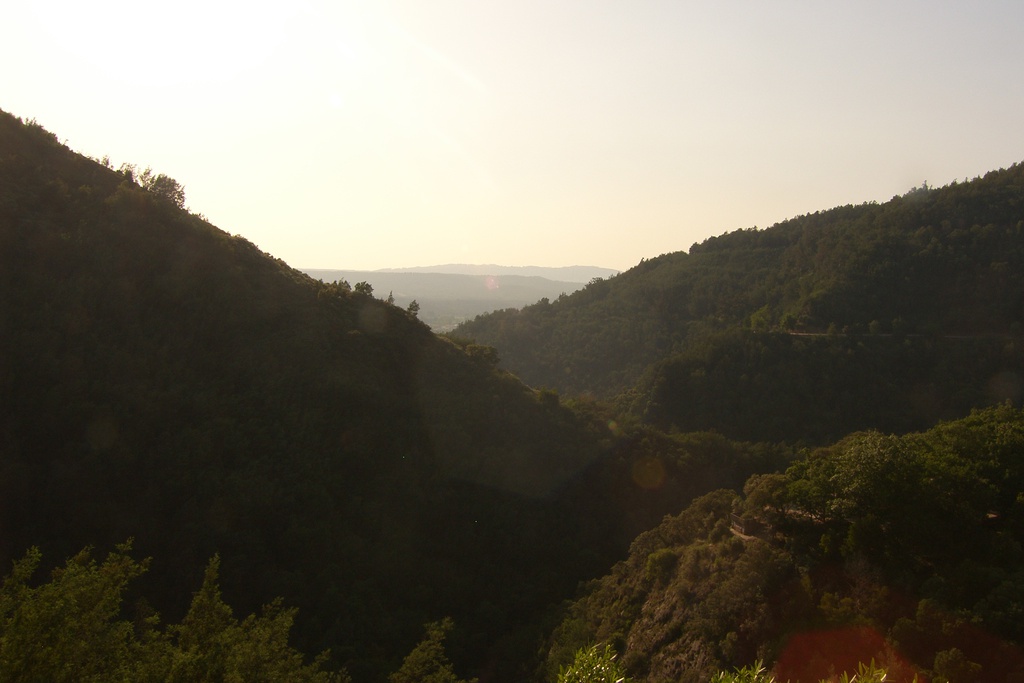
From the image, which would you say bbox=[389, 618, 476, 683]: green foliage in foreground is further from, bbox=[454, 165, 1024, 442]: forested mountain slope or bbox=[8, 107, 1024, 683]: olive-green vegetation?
bbox=[454, 165, 1024, 442]: forested mountain slope

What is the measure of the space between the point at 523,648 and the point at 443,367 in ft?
58.3

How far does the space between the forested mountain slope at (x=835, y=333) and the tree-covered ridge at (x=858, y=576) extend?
117ft

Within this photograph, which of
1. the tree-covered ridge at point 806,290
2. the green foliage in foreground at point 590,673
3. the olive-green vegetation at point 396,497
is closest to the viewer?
the green foliage in foreground at point 590,673

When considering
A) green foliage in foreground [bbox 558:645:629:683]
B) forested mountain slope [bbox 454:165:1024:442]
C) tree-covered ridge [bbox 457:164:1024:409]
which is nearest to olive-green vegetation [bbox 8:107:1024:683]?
green foliage in foreground [bbox 558:645:629:683]

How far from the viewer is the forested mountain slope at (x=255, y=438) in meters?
22.2

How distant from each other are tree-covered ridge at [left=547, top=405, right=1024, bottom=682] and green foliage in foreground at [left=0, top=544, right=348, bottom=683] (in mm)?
8954

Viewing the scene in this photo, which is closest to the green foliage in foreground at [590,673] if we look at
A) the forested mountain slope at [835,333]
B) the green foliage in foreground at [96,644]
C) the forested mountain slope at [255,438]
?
the green foliage in foreground at [96,644]

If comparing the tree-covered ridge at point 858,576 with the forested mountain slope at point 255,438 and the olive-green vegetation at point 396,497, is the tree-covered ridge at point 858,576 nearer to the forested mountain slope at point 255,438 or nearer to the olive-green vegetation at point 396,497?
the olive-green vegetation at point 396,497

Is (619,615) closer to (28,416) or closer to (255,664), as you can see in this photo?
(255,664)

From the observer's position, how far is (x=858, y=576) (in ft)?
44.5

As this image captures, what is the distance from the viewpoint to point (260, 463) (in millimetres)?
25344

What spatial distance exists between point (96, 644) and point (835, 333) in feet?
194

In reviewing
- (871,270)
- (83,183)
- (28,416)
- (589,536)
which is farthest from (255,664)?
(871,270)

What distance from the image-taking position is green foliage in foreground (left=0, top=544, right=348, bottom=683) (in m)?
8.19
